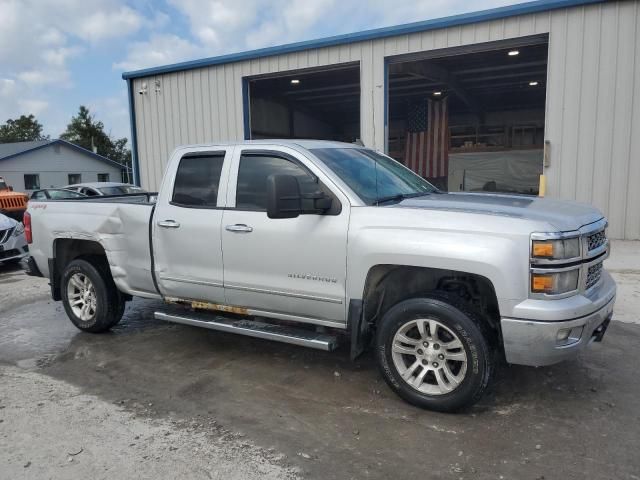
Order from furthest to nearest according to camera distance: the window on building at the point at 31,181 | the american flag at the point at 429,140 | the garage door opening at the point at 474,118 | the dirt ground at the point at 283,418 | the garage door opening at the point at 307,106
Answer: the window on building at the point at 31,181 < the american flag at the point at 429,140 < the garage door opening at the point at 307,106 < the garage door opening at the point at 474,118 < the dirt ground at the point at 283,418

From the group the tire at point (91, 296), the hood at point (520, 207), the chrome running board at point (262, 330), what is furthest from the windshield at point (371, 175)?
the tire at point (91, 296)

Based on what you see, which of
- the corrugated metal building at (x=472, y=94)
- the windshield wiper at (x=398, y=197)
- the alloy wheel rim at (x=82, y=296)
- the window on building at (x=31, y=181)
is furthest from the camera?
the window on building at (x=31, y=181)

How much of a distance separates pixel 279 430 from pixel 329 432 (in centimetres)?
34

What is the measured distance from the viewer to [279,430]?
3523mm

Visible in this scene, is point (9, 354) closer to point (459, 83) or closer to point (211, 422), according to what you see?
point (211, 422)

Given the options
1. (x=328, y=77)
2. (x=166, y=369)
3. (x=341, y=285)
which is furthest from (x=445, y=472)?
(x=328, y=77)

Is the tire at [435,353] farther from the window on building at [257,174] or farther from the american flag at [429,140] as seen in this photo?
the american flag at [429,140]

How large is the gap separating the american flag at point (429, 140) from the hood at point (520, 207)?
1666 centimetres

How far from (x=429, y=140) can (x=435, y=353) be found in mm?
18779

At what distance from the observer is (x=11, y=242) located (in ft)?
33.6

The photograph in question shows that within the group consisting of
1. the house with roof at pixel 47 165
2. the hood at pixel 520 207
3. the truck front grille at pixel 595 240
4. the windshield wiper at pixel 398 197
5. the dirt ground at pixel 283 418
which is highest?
the house with roof at pixel 47 165

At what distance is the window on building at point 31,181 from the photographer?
124ft

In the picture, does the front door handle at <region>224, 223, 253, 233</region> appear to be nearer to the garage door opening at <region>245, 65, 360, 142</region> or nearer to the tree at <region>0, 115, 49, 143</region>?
the garage door opening at <region>245, 65, 360, 142</region>

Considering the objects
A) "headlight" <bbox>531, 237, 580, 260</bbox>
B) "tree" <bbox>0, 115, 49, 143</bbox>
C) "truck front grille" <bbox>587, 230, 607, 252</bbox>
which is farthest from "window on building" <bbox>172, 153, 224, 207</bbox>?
"tree" <bbox>0, 115, 49, 143</bbox>
